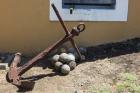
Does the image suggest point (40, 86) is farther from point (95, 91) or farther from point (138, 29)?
point (138, 29)

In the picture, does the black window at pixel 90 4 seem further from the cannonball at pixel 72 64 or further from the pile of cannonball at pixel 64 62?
the cannonball at pixel 72 64

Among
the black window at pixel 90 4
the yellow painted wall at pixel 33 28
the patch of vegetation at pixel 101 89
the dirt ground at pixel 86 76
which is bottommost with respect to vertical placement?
the patch of vegetation at pixel 101 89

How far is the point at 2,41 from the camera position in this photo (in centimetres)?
815

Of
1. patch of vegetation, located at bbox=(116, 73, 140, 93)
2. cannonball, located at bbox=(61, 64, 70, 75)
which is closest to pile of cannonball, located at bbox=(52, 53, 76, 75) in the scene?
cannonball, located at bbox=(61, 64, 70, 75)

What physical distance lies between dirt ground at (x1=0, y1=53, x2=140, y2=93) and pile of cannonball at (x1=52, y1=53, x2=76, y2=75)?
9 centimetres

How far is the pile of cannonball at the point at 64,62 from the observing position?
24.3 feet

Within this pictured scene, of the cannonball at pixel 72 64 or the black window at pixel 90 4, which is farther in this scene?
the black window at pixel 90 4

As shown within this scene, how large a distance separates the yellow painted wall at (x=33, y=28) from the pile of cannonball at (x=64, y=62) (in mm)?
702

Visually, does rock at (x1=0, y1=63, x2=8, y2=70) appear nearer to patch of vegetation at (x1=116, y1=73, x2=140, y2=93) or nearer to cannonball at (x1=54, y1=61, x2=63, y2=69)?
cannonball at (x1=54, y1=61, x2=63, y2=69)

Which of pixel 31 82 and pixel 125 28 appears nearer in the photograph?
pixel 31 82

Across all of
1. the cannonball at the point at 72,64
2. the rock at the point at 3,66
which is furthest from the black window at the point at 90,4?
the rock at the point at 3,66

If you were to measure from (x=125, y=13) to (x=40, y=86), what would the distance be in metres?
2.33

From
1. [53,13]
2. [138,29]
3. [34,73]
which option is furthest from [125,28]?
[34,73]

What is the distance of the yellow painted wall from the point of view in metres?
8.06
